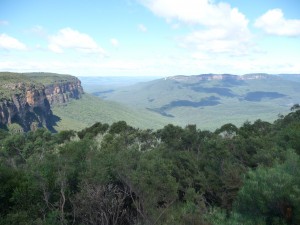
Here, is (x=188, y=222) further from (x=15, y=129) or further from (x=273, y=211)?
(x=15, y=129)

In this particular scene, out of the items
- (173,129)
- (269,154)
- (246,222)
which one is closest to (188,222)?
(246,222)

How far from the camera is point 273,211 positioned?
21078 mm

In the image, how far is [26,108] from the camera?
485ft

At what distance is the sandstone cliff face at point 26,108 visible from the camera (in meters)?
125

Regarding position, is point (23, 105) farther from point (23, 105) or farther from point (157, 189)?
point (157, 189)

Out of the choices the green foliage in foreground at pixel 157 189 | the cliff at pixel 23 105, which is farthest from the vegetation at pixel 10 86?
the green foliage in foreground at pixel 157 189

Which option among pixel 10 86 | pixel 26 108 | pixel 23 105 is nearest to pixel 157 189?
pixel 10 86

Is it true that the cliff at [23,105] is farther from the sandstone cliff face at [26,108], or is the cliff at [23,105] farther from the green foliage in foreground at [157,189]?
the green foliage in foreground at [157,189]

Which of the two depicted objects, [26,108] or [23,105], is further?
[26,108]

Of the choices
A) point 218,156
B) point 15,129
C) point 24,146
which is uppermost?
point 218,156

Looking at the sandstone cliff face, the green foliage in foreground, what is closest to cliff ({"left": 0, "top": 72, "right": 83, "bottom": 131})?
the sandstone cliff face

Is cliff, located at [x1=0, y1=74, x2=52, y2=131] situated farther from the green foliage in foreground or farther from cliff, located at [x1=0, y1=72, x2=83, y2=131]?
the green foliage in foreground

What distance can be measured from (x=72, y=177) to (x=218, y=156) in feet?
63.9

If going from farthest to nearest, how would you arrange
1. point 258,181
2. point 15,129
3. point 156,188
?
point 15,129 → point 156,188 → point 258,181
